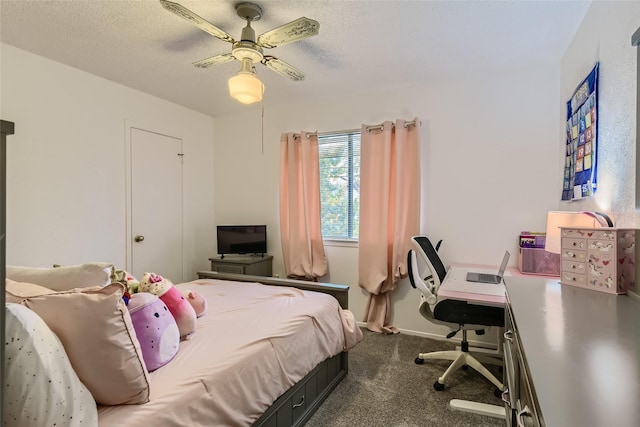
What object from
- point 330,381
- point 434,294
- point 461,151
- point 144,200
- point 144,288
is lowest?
point 330,381

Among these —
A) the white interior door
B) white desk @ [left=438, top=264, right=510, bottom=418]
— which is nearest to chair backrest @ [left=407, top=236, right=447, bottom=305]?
white desk @ [left=438, top=264, right=510, bottom=418]

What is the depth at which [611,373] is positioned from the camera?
26.0 inches

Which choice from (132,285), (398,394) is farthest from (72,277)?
(398,394)

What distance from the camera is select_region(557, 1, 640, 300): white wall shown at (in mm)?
1345

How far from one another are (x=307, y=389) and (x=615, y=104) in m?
2.17

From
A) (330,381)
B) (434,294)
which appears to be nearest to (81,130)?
(330,381)

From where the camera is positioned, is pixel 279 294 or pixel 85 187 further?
pixel 85 187

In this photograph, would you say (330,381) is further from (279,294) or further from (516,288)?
(516,288)

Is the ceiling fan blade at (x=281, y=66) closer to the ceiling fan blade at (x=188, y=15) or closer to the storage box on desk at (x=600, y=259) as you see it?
the ceiling fan blade at (x=188, y=15)

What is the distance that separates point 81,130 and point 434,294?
10.9 ft

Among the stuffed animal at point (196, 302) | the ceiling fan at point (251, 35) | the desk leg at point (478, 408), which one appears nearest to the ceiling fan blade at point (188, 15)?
the ceiling fan at point (251, 35)

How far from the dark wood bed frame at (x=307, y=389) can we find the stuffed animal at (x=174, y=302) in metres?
0.56

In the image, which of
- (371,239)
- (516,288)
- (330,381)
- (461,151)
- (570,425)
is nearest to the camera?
Result: (570,425)

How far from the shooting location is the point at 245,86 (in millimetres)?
1929
